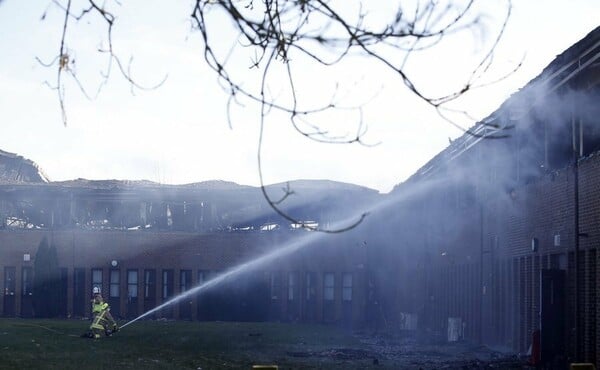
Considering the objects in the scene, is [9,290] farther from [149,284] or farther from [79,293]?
[149,284]

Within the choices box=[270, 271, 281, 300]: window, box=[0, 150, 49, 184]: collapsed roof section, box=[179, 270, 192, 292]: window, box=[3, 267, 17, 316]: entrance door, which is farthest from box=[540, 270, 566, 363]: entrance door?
box=[0, 150, 49, 184]: collapsed roof section

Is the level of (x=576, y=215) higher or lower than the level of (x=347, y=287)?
higher

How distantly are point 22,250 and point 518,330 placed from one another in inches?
995

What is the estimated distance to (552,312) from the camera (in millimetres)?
19391

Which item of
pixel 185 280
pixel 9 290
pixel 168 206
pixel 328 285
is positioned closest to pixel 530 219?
pixel 328 285

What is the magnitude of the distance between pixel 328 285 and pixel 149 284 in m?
7.46

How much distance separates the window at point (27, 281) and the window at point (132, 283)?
392cm

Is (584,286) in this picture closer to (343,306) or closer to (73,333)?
(73,333)

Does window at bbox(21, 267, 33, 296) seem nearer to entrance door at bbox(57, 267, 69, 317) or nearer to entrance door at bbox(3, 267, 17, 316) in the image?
entrance door at bbox(3, 267, 17, 316)

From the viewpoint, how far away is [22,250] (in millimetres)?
42500

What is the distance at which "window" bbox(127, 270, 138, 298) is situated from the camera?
42812 millimetres

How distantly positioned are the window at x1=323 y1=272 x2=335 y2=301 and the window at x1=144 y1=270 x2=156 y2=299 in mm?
7089

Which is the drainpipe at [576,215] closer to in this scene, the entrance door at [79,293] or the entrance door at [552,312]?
the entrance door at [552,312]

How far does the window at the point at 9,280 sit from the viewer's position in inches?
1668
